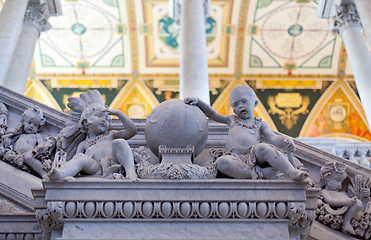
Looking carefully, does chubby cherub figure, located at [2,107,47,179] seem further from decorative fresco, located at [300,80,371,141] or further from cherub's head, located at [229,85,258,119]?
decorative fresco, located at [300,80,371,141]

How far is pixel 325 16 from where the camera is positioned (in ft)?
34.2

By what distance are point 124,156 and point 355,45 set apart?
27.1 ft

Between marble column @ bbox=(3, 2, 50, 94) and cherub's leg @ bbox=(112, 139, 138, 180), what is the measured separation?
7.03 meters

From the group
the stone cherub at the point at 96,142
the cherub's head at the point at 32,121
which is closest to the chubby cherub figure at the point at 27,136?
the cherub's head at the point at 32,121

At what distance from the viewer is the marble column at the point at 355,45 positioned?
29.5 feet

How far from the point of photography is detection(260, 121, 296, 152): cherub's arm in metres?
2.80

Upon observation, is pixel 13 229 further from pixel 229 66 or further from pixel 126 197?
pixel 229 66

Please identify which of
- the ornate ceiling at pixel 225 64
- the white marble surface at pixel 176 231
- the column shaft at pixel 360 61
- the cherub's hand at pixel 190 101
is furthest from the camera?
the ornate ceiling at pixel 225 64

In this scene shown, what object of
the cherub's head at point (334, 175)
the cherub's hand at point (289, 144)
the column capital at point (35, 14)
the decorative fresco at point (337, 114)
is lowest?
the decorative fresco at point (337, 114)

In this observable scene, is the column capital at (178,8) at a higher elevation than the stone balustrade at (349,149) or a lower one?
higher

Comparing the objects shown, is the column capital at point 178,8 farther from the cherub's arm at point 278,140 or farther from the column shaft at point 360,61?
the cherub's arm at point 278,140

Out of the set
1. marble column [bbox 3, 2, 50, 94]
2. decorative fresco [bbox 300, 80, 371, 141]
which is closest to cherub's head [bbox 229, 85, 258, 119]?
marble column [bbox 3, 2, 50, 94]

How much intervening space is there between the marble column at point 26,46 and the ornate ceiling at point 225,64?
6081 mm

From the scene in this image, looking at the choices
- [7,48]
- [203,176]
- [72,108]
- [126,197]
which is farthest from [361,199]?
[7,48]
